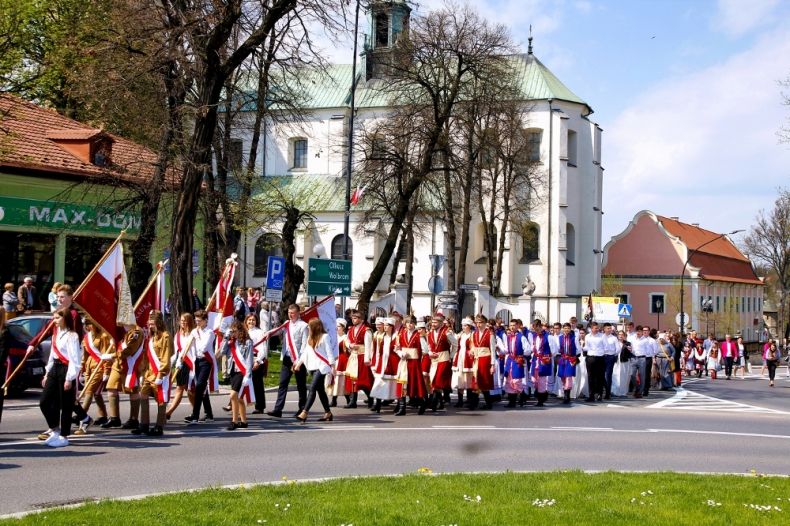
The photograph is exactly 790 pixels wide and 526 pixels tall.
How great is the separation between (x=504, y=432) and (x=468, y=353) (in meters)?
4.56

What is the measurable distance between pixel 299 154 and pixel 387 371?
5148 cm

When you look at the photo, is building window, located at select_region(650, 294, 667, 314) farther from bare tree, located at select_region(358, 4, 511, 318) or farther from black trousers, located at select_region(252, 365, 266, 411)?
black trousers, located at select_region(252, 365, 266, 411)

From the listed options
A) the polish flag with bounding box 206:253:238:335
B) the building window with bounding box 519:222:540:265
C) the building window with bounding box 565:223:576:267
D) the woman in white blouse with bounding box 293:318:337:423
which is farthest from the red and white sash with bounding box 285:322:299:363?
the building window with bounding box 565:223:576:267

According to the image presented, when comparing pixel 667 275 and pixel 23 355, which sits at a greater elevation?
pixel 667 275

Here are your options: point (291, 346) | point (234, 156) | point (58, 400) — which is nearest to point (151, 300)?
point (291, 346)

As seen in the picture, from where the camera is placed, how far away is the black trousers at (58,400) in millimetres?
12570

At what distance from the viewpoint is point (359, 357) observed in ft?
62.6

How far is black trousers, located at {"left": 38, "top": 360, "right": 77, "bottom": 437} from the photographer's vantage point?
41.2 feet

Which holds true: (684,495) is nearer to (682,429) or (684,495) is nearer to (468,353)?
(682,429)

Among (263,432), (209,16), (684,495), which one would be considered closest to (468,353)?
(263,432)

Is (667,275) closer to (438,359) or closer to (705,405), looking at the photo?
(705,405)

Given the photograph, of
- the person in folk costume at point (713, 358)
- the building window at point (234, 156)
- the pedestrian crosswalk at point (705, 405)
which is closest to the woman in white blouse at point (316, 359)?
the pedestrian crosswalk at point (705, 405)

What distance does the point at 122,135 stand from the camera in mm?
38875

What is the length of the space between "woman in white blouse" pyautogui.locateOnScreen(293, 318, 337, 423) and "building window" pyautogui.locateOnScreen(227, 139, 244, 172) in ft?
52.7
